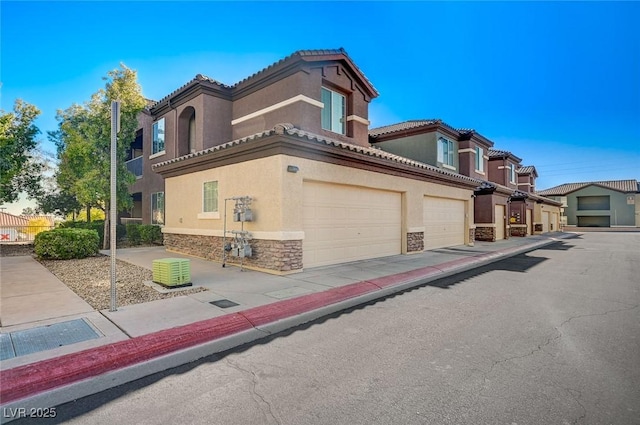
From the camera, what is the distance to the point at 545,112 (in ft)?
103

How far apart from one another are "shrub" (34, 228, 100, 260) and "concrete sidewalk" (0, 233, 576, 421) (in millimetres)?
1263

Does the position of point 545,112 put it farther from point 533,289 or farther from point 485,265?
point 533,289

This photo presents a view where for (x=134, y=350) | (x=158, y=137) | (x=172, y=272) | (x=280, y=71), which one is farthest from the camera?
(x=158, y=137)

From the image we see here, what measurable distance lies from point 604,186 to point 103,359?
65.4 metres

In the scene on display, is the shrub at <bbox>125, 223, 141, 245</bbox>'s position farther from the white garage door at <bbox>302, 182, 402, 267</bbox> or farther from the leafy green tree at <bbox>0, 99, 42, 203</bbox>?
the white garage door at <bbox>302, 182, 402, 267</bbox>

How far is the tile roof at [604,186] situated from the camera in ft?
159

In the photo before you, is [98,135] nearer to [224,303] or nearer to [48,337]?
[224,303]

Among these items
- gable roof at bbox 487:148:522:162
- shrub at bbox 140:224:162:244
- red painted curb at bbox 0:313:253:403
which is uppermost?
gable roof at bbox 487:148:522:162

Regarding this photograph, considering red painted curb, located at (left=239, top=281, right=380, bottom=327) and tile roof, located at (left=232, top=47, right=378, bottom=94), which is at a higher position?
tile roof, located at (left=232, top=47, right=378, bottom=94)

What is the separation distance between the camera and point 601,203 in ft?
167

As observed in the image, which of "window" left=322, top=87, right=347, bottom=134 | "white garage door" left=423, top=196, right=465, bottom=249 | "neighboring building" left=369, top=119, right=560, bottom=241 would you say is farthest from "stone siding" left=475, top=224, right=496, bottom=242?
"window" left=322, top=87, right=347, bottom=134

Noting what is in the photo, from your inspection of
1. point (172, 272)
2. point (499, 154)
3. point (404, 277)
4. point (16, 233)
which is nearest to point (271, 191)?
point (172, 272)

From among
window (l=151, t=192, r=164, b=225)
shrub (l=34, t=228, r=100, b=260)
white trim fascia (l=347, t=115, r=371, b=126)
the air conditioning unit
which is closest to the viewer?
the air conditioning unit

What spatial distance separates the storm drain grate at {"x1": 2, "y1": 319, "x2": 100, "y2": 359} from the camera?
164 inches
